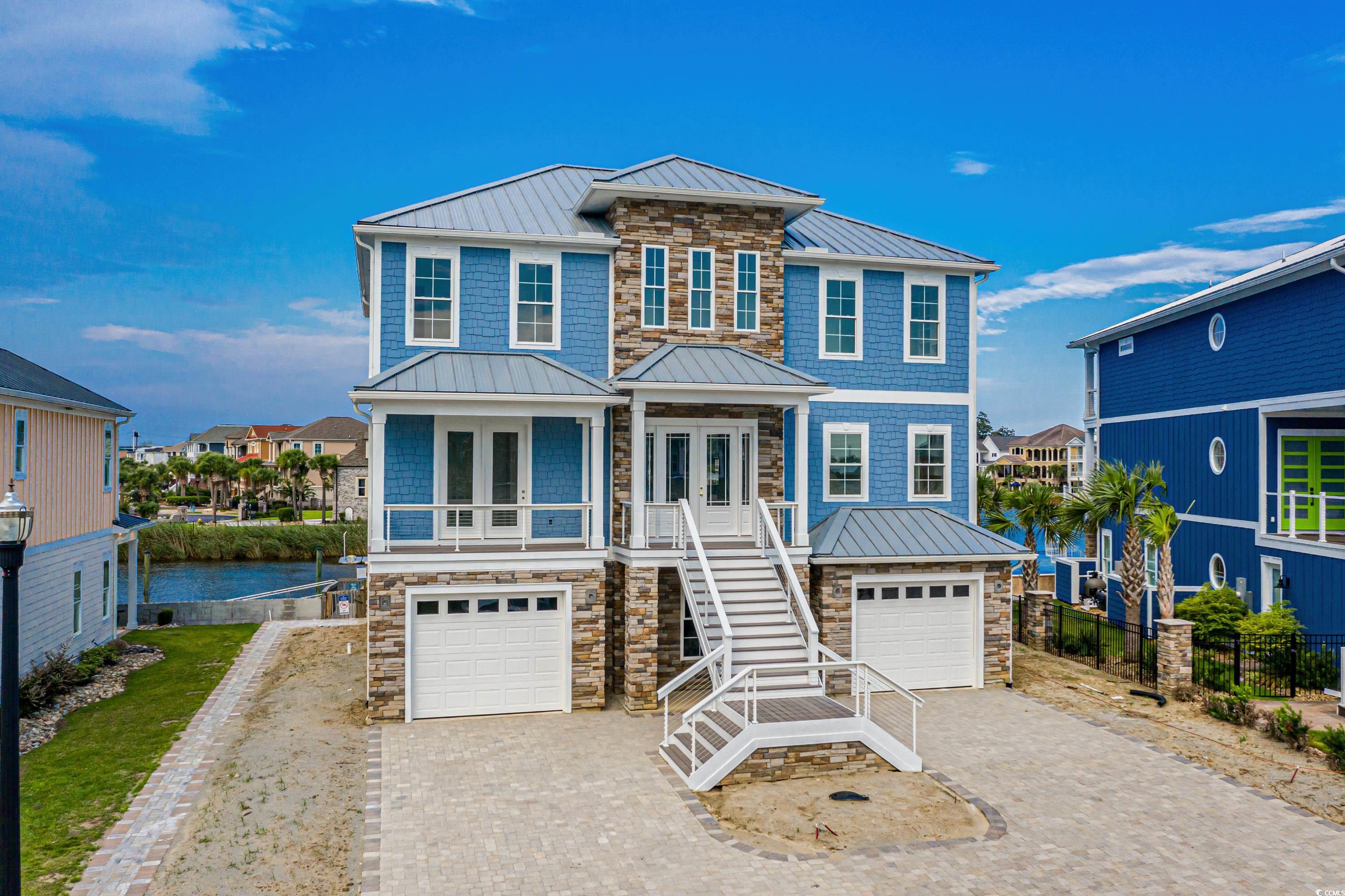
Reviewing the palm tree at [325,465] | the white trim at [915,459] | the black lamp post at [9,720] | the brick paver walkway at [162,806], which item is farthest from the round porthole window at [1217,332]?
the palm tree at [325,465]

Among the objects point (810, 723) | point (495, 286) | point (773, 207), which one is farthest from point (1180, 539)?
point (495, 286)

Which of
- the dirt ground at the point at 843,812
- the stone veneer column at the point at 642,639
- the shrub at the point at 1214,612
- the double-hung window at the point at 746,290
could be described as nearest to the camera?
the dirt ground at the point at 843,812

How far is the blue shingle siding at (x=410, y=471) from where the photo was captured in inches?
640

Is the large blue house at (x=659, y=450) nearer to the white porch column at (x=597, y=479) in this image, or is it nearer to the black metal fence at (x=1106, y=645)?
the white porch column at (x=597, y=479)

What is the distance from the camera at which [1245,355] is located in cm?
2106

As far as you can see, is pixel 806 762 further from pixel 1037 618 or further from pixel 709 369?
pixel 1037 618

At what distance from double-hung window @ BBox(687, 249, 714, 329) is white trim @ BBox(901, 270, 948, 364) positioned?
4295 millimetres

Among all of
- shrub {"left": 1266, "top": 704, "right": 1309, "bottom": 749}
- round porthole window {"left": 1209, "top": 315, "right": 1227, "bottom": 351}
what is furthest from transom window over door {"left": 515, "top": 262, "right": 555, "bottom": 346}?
round porthole window {"left": 1209, "top": 315, "right": 1227, "bottom": 351}

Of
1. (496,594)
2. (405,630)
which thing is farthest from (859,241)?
(405,630)

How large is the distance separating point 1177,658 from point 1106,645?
3.66 metres

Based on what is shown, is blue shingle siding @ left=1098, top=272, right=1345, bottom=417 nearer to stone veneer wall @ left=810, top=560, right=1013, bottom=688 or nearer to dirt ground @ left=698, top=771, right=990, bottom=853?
stone veneer wall @ left=810, top=560, right=1013, bottom=688

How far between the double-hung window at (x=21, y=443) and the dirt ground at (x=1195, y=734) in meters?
19.3

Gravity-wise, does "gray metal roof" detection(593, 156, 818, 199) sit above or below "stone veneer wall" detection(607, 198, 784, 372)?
above

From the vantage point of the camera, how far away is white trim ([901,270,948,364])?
19047mm
